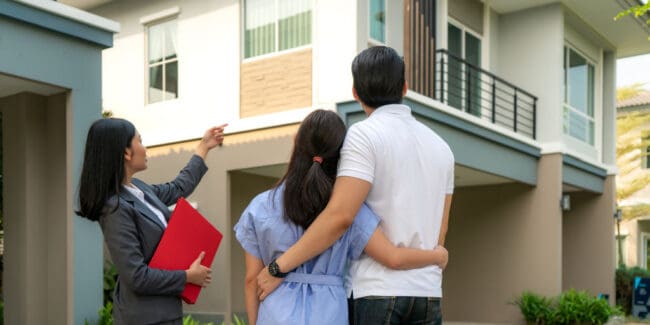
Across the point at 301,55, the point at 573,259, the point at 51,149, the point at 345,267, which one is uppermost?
the point at 301,55

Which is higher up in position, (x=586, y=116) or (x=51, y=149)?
(x=586, y=116)

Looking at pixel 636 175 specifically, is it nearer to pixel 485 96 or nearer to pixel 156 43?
pixel 485 96

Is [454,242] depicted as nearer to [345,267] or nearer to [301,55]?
[301,55]

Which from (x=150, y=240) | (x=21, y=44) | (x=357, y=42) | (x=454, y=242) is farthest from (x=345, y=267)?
(x=454, y=242)

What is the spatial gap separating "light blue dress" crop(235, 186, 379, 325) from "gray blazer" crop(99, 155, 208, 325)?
1.52 feet

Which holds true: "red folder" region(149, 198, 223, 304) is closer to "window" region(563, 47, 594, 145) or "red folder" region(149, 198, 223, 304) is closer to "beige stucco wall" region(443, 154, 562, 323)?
"beige stucco wall" region(443, 154, 562, 323)

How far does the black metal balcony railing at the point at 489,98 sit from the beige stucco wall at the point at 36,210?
251 inches

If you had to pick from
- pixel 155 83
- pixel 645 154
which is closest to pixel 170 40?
pixel 155 83

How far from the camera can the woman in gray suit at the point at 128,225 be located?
2688 millimetres

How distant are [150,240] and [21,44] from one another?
11.8 feet

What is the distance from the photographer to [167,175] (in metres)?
10.7

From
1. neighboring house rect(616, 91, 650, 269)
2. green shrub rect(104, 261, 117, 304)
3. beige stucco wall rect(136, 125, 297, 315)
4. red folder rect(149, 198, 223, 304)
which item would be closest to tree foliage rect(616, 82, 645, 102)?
neighboring house rect(616, 91, 650, 269)

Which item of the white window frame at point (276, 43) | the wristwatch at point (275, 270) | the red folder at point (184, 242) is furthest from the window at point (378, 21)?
the wristwatch at point (275, 270)

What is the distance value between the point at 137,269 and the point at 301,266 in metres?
0.66
